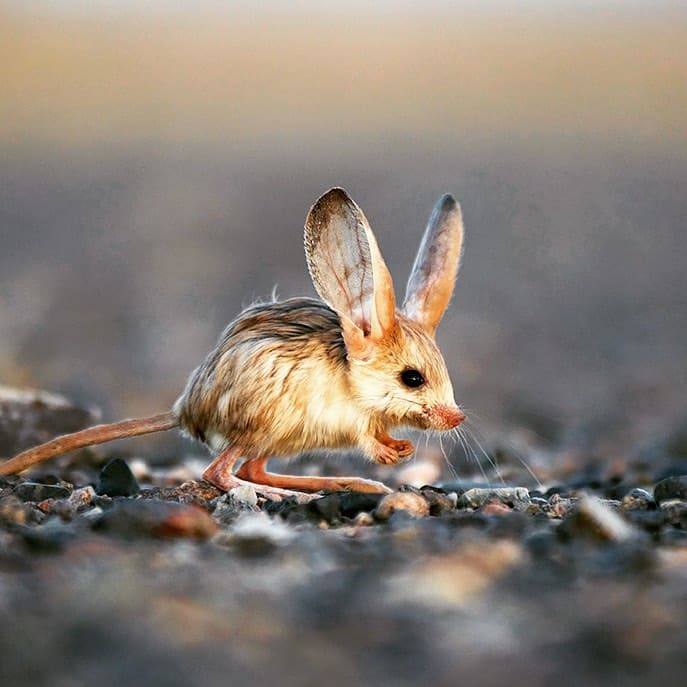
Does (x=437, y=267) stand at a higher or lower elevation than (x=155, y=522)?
higher

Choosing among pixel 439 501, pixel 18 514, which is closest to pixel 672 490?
pixel 439 501

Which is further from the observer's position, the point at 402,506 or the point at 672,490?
the point at 672,490

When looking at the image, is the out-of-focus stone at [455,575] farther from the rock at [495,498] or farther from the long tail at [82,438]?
the long tail at [82,438]

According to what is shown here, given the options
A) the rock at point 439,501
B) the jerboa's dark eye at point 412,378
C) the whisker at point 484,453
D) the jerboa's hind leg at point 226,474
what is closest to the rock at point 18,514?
the jerboa's hind leg at point 226,474

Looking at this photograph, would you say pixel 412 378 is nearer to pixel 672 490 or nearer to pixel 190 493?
pixel 190 493

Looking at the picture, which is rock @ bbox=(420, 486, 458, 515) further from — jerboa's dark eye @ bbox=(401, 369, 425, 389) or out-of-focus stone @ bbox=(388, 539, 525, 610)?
out-of-focus stone @ bbox=(388, 539, 525, 610)

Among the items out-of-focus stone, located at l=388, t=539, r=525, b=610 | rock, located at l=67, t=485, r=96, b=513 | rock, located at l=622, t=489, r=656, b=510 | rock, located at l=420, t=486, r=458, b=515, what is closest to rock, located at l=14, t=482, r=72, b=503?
rock, located at l=67, t=485, r=96, b=513
